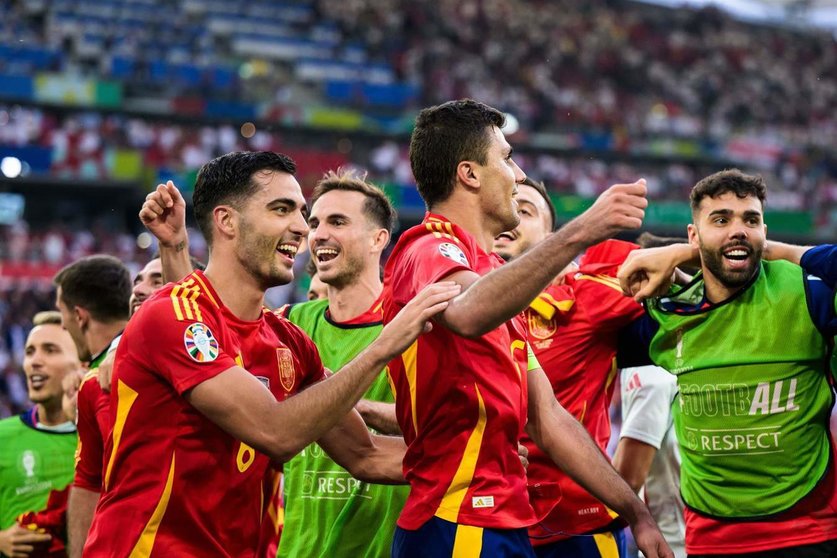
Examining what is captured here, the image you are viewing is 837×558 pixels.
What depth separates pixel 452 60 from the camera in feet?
115

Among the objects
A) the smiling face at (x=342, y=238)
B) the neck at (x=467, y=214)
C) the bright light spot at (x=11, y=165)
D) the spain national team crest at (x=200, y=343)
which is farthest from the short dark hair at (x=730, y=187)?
the bright light spot at (x=11, y=165)

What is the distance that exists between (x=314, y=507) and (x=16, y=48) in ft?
78.1

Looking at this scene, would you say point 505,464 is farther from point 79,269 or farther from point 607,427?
point 79,269

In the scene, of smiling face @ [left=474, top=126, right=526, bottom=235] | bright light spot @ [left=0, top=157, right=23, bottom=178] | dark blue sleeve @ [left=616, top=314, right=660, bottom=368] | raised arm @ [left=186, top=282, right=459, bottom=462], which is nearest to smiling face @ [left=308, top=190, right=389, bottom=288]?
dark blue sleeve @ [left=616, top=314, right=660, bottom=368]

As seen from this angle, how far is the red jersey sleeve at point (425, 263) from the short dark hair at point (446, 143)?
1.04 ft

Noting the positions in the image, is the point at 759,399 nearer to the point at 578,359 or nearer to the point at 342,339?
the point at 578,359

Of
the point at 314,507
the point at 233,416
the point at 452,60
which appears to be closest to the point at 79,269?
the point at 314,507

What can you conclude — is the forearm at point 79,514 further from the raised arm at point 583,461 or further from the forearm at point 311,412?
the raised arm at point 583,461

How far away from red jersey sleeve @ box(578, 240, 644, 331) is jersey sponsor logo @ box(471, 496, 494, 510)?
71.7 inches

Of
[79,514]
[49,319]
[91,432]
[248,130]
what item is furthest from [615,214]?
[248,130]

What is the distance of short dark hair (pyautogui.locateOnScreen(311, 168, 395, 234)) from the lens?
5809 mm

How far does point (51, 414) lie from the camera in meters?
7.09

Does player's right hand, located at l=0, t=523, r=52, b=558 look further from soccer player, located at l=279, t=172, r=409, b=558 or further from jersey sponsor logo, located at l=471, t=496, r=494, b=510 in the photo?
jersey sponsor logo, located at l=471, t=496, r=494, b=510

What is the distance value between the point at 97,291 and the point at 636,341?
3.03 metres
